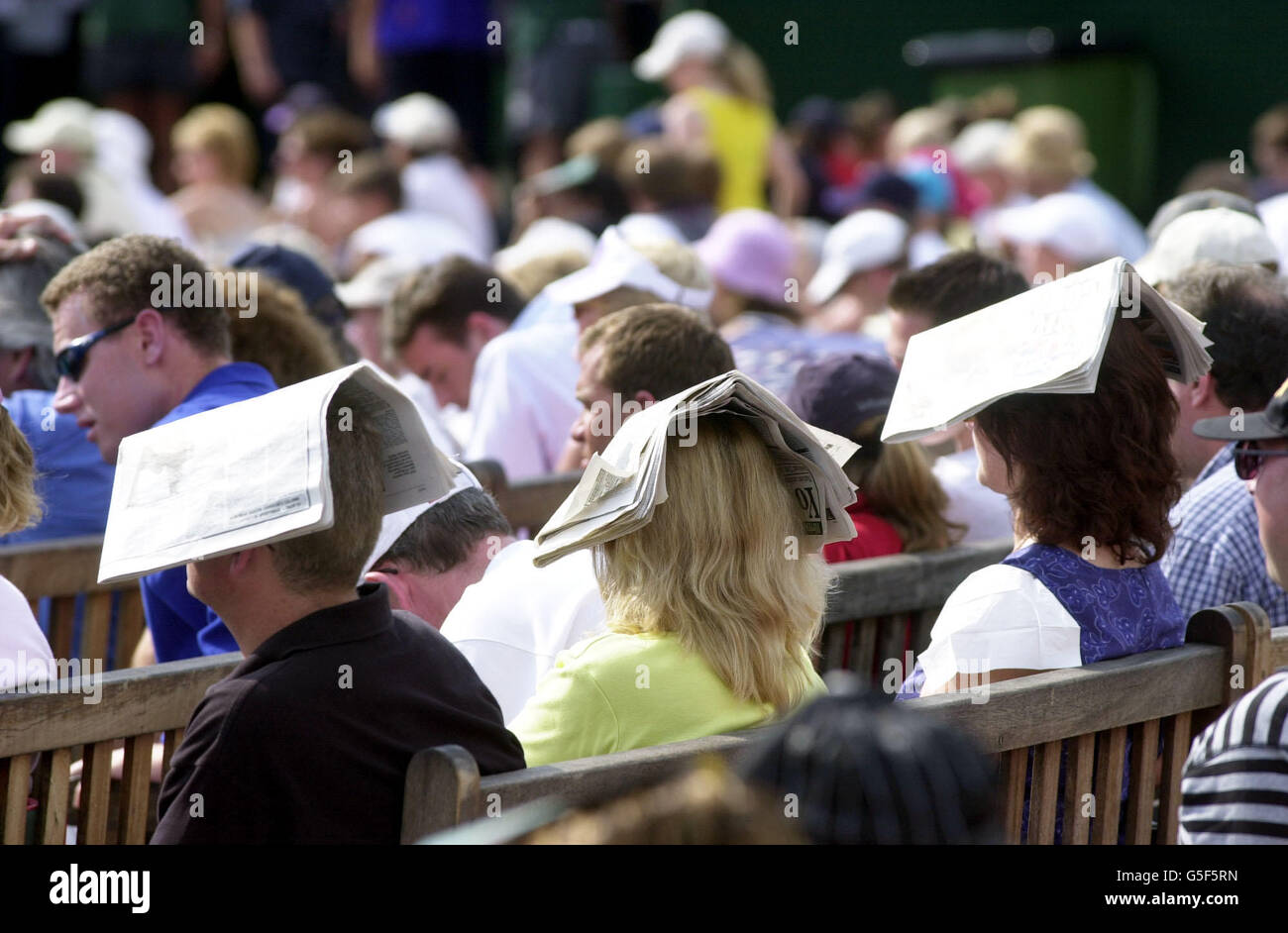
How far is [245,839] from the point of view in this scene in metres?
2.24

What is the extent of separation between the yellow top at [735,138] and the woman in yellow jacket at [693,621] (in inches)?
293

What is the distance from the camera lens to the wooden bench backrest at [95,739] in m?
2.51

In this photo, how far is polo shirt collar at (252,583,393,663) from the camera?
2322mm

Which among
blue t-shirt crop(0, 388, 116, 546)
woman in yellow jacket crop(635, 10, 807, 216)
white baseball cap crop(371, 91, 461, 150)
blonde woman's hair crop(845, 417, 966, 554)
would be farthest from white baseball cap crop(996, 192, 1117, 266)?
blue t-shirt crop(0, 388, 116, 546)

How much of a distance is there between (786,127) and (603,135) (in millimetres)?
3618

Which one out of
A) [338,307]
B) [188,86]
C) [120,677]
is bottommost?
[120,677]

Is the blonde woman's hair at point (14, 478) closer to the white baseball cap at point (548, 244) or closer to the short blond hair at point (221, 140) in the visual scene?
the white baseball cap at point (548, 244)

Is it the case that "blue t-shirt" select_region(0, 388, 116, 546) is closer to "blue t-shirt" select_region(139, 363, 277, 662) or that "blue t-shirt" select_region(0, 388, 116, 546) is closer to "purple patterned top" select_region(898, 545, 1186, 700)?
"blue t-shirt" select_region(139, 363, 277, 662)

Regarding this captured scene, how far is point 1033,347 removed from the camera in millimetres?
2852

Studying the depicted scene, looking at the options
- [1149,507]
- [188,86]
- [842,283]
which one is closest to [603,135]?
[842,283]
